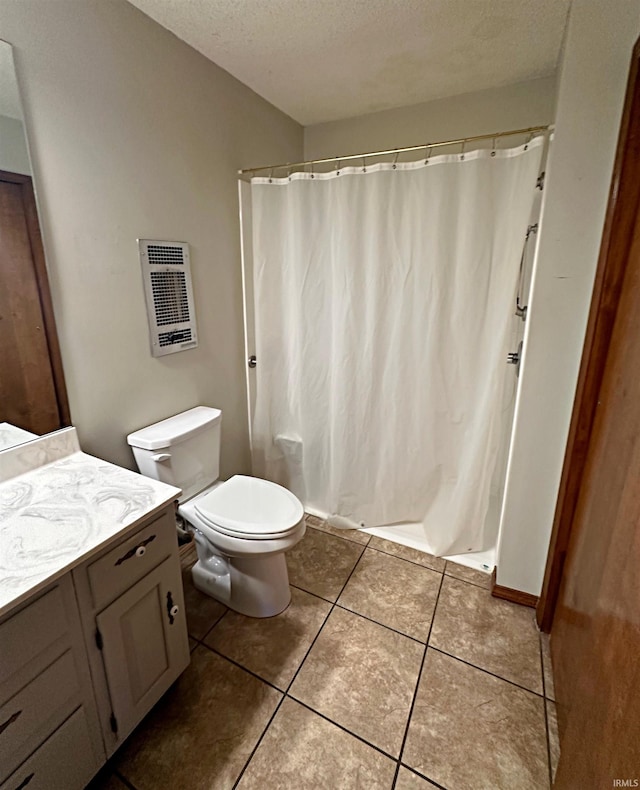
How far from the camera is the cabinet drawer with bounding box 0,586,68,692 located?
0.75m

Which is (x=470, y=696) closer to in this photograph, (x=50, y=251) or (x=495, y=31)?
(x=50, y=251)

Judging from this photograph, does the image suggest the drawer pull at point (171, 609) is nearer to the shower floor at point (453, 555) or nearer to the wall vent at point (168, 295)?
the wall vent at point (168, 295)

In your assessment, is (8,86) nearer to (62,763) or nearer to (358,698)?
(62,763)

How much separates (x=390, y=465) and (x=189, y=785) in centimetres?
140

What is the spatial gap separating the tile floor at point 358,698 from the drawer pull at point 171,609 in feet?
1.16

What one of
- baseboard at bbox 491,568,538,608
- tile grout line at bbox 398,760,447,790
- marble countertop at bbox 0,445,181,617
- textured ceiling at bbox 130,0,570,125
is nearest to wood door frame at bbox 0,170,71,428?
marble countertop at bbox 0,445,181,617

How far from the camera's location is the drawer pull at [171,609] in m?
1.15

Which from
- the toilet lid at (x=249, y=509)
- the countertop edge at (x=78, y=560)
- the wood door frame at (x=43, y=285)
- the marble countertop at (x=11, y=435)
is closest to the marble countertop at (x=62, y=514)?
the countertop edge at (x=78, y=560)

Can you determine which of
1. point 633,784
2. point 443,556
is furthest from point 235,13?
point 443,556

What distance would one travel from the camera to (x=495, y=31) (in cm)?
145

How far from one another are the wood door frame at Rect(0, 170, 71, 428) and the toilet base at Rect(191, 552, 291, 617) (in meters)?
0.88

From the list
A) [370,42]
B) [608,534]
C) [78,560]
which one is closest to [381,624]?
[608,534]

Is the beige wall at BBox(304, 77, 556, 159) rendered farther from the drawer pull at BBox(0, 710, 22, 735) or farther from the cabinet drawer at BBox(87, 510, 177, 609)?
the drawer pull at BBox(0, 710, 22, 735)

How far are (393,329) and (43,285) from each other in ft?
4.52
